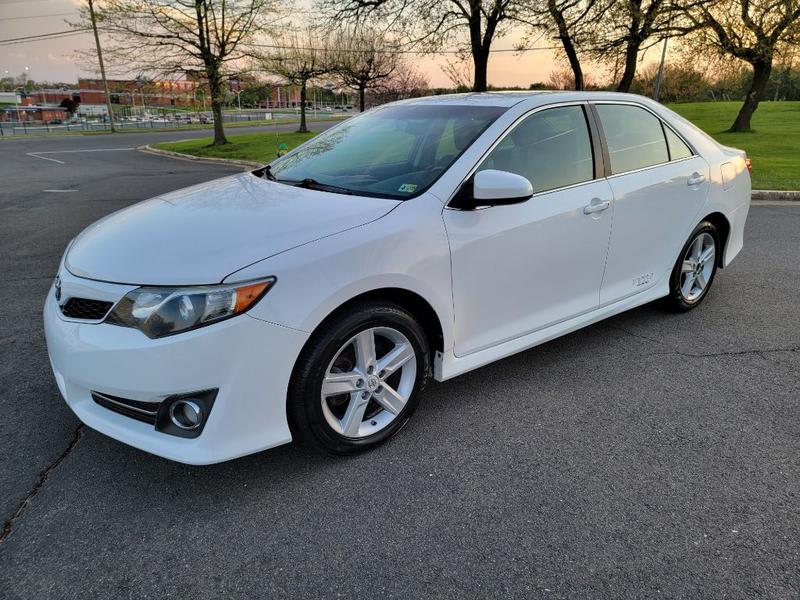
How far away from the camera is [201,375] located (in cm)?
224

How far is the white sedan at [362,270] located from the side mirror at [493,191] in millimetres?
10

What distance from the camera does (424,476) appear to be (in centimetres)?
264

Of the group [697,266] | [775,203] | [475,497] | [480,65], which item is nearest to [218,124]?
[480,65]

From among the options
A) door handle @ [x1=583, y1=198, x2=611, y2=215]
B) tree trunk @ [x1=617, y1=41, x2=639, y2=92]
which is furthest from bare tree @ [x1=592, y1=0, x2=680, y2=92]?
door handle @ [x1=583, y1=198, x2=611, y2=215]

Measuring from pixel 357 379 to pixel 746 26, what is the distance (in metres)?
22.4

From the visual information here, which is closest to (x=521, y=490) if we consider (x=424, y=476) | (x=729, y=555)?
(x=424, y=476)

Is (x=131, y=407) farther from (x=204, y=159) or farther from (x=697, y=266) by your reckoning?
(x=204, y=159)

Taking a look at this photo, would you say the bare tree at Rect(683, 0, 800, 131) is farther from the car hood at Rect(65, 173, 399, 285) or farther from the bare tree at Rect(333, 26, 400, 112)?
the car hood at Rect(65, 173, 399, 285)

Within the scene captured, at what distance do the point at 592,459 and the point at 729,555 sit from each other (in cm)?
70

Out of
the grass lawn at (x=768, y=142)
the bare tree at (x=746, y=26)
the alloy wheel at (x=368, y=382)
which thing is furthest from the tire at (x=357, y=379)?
the bare tree at (x=746, y=26)

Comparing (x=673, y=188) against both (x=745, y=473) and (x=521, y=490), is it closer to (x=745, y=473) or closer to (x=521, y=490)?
(x=745, y=473)

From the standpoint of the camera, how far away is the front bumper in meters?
2.23

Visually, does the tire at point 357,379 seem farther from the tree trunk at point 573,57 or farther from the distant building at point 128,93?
the distant building at point 128,93

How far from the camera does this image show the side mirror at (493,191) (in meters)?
2.80
